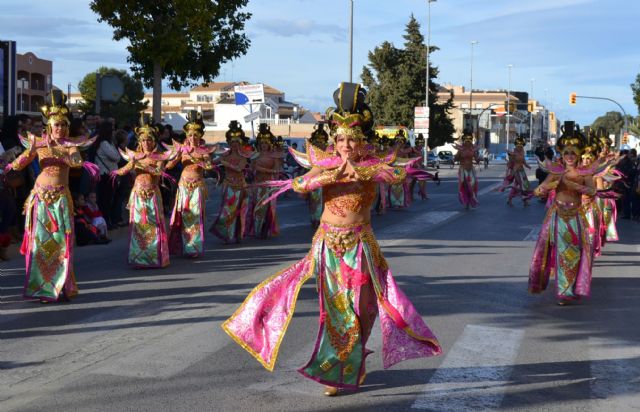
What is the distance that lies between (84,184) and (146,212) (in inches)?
101

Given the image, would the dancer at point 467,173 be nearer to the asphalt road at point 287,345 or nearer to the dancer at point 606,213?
the dancer at point 606,213

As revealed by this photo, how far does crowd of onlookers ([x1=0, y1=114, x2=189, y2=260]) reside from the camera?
1270 cm

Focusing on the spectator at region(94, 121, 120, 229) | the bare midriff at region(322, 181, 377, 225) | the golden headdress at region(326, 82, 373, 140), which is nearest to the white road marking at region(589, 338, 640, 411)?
the bare midriff at region(322, 181, 377, 225)

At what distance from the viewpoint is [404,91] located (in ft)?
225

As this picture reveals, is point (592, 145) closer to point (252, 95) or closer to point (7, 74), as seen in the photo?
point (7, 74)

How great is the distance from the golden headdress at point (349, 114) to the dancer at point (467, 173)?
17620mm

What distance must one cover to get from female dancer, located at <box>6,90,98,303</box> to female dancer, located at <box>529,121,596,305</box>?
5.05 meters

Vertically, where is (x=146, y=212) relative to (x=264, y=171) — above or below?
below

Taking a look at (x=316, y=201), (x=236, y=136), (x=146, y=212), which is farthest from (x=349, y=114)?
(x=316, y=201)

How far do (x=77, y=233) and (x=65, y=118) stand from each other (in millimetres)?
5197

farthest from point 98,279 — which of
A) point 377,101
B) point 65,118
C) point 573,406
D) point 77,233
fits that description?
point 377,101

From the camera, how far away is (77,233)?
1427 cm

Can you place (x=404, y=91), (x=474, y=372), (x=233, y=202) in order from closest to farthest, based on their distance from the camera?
(x=474, y=372) < (x=233, y=202) < (x=404, y=91)

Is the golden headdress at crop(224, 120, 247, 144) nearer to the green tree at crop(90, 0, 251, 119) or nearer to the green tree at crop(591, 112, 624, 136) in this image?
the green tree at crop(90, 0, 251, 119)
